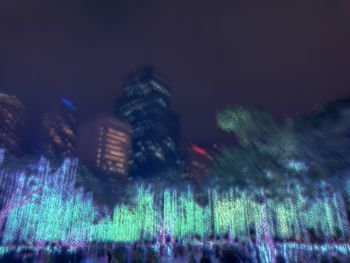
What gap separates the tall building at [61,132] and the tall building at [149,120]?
91.8 feet

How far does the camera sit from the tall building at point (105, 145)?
435 ft

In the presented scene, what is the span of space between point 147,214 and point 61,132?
11627 cm

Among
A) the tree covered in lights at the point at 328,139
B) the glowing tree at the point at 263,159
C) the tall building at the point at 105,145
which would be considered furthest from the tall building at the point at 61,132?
the tree covered in lights at the point at 328,139

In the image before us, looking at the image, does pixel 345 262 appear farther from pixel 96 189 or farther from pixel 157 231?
pixel 96 189

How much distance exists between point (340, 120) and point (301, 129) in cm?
247

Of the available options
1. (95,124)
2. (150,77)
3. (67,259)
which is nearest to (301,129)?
(67,259)

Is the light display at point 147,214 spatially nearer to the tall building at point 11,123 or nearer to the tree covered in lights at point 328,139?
the tree covered in lights at point 328,139

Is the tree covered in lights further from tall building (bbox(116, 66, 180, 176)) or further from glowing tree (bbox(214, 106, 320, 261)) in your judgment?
tall building (bbox(116, 66, 180, 176))

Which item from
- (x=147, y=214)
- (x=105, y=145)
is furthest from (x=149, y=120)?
(x=147, y=214)

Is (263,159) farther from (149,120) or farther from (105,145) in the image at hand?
(149,120)

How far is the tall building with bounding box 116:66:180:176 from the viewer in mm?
148400

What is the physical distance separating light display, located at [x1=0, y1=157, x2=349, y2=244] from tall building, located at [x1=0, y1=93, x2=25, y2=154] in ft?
310

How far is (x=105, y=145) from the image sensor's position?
136125mm

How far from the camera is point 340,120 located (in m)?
16.4
